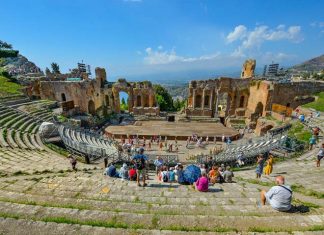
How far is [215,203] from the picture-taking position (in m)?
6.72

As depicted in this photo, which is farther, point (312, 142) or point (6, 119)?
Result: point (6, 119)

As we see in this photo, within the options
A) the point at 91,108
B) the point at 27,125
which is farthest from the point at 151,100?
the point at 27,125

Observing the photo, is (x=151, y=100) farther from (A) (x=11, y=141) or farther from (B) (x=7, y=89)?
(A) (x=11, y=141)

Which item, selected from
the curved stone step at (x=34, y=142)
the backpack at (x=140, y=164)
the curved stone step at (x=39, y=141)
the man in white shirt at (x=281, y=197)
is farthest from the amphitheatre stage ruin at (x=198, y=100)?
the man in white shirt at (x=281, y=197)

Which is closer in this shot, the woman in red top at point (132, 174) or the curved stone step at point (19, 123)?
the woman in red top at point (132, 174)

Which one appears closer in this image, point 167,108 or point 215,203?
point 215,203

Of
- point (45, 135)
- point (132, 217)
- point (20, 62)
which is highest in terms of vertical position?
point (20, 62)

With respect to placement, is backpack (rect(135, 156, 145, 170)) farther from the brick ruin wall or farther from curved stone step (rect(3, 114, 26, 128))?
the brick ruin wall

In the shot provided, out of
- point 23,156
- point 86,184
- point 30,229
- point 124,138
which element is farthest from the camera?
point 124,138

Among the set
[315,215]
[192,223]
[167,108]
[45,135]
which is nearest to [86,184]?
[192,223]

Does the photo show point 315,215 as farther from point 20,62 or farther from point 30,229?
point 20,62

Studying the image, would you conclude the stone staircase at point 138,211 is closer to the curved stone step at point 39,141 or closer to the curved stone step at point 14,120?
the curved stone step at point 39,141

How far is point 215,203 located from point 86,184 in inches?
218

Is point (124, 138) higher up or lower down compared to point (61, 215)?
lower down
